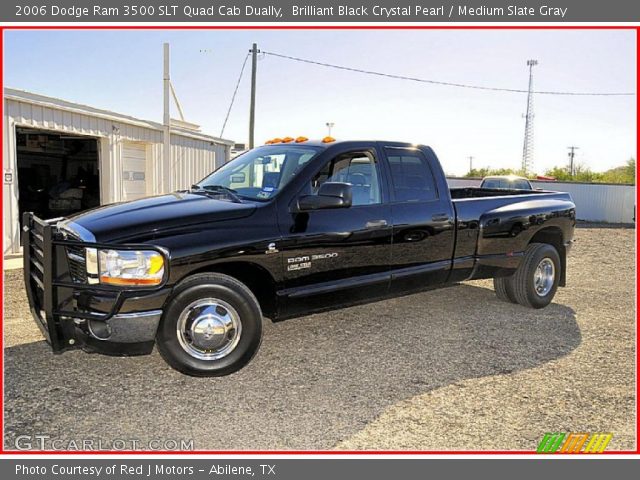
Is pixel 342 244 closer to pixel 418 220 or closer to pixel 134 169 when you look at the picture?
pixel 418 220

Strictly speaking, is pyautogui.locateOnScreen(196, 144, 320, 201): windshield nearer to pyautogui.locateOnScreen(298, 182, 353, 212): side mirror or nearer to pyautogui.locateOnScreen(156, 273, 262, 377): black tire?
pyautogui.locateOnScreen(298, 182, 353, 212): side mirror

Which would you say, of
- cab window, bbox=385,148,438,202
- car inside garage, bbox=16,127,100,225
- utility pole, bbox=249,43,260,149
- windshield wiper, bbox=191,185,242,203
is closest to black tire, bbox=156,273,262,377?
windshield wiper, bbox=191,185,242,203

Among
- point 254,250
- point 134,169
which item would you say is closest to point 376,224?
point 254,250

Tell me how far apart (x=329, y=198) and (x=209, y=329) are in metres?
1.39

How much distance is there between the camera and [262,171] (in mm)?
5188

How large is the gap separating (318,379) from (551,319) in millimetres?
3239

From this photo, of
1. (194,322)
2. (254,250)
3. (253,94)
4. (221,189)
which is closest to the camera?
(194,322)

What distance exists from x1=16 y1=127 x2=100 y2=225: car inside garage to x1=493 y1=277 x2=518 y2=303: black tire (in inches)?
465

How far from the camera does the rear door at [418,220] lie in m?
5.28

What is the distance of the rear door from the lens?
5277 mm

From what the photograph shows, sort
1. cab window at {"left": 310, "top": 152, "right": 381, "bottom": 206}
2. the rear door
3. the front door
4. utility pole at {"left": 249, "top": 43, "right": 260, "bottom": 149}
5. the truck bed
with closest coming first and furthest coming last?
the front door → cab window at {"left": 310, "top": 152, "right": 381, "bottom": 206} → the rear door → the truck bed → utility pole at {"left": 249, "top": 43, "right": 260, "bottom": 149}

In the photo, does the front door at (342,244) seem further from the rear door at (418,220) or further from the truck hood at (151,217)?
the truck hood at (151,217)

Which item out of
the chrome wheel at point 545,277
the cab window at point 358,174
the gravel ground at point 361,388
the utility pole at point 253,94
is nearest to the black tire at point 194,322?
the gravel ground at point 361,388

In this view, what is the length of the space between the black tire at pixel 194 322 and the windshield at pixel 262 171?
872mm
